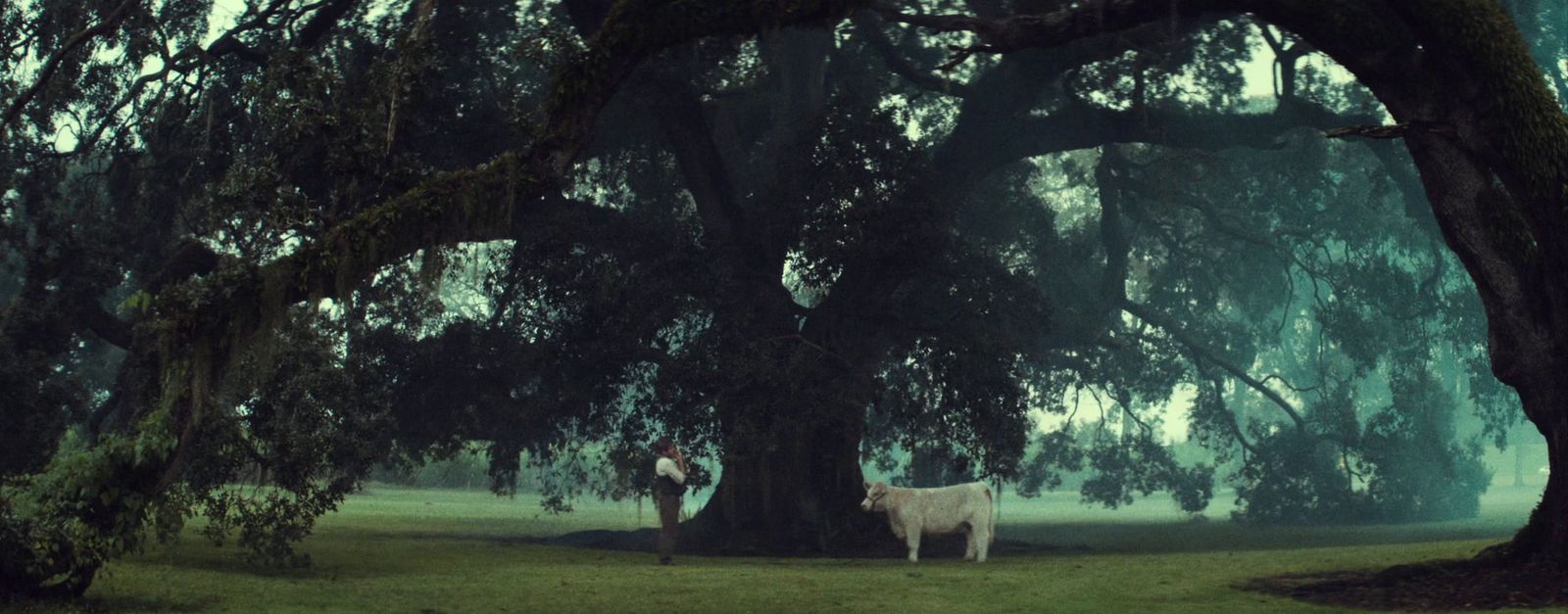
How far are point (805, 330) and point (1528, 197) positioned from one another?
39.3 ft

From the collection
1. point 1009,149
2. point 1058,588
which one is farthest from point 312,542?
point 1009,149

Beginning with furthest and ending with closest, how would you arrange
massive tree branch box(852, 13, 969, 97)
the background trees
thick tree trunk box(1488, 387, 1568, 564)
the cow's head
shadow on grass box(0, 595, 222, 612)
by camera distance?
1. massive tree branch box(852, 13, 969, 97)
2. the cow's head
3. the background trees
4. thick tree trunk box(1488, 387, 1568, 564)
5. shadow on grass box(0, 595, 222, 612)

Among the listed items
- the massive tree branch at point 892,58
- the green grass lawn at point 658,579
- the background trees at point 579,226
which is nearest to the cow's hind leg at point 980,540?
the green grass lawn at point 658,579

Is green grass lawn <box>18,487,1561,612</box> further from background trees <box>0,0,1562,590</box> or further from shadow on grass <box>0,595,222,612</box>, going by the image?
background trees <box>0,0,1562,590</box>

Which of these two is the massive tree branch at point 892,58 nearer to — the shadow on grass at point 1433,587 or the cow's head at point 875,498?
the cow's head at point 875,498

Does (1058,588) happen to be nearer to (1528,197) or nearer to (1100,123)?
(1528,197)

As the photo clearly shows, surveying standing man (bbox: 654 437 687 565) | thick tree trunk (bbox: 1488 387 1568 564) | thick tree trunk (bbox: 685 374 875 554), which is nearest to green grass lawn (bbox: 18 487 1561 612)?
standing man (bbox: 654 437 687 565)

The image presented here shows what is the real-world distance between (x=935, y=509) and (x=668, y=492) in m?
3.69

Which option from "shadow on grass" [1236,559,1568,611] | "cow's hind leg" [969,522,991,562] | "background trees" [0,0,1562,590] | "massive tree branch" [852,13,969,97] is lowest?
"shadow on grass" [1236,559,1568,611]

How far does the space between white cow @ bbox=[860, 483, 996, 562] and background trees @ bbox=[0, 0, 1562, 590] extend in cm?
141

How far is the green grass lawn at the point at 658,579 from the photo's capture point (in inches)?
473

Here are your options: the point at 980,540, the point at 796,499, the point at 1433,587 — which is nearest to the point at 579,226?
the point at 796,499

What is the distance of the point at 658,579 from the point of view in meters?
15.0

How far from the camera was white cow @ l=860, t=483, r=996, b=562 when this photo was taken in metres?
20.0
